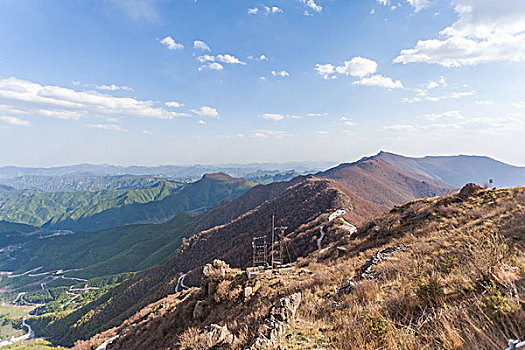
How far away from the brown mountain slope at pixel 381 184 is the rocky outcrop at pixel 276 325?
112 metres

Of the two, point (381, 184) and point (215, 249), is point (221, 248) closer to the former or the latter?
point (215, 249)

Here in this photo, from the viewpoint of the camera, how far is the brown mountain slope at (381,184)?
117m

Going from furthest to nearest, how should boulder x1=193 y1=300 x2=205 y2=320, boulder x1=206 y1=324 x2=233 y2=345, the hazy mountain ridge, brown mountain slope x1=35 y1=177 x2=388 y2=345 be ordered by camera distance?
brown mountain slope x1=35 y1=177 x2=388 y2=345 < the hazy mountain ridge < boulder x1=193 y1=300 x2=205 y2=320 < boulder x1=206 y1=324 x2=233 y2=345

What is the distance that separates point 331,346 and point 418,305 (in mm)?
1971

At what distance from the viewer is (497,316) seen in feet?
9.98

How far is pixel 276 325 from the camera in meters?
5.90

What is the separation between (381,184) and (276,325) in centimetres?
14593

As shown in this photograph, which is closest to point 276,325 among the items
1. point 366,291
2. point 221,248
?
point 366,291

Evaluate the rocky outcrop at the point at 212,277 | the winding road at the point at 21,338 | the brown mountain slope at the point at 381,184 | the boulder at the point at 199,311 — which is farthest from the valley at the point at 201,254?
the brown mountain slope at the point at 381,184

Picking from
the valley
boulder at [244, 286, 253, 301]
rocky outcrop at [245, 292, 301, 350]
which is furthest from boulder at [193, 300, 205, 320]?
rocky outcrop at [245, 292, 301, 350]

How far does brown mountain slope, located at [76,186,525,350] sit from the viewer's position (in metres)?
3.28

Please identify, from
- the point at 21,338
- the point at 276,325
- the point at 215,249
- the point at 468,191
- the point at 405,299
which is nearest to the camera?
the point at 405,299

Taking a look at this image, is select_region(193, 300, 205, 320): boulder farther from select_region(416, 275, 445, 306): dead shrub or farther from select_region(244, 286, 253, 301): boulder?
select_region(416, 275, 445, 306): dead shrub

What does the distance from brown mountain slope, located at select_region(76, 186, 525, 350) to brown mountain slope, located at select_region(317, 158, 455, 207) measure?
347 feet
